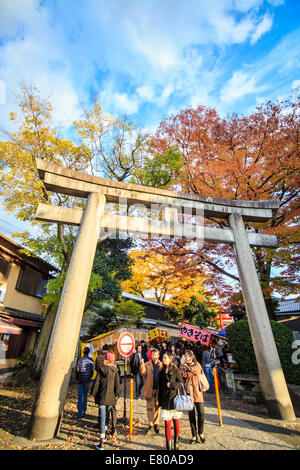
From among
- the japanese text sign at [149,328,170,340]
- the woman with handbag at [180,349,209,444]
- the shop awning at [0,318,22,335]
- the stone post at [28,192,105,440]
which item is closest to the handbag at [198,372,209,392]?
the woman with handbag at [180,349,209,444]

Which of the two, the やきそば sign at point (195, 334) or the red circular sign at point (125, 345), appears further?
the やきそば sign at point (195, 334)

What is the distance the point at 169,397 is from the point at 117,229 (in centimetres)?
465

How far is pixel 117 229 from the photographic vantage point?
7109 mm

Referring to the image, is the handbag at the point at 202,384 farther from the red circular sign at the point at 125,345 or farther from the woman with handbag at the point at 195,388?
the red circular sign at the point at 125,345

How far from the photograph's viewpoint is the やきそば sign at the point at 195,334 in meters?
11.9

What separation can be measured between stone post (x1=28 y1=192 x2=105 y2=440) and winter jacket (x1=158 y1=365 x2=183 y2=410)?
222cm

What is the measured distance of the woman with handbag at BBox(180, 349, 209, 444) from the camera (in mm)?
4668

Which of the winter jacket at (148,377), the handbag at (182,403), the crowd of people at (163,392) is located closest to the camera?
the handbag at (182,403)

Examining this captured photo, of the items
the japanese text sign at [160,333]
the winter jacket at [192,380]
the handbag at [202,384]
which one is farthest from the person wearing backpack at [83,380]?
the japanese text sign at [160,333]

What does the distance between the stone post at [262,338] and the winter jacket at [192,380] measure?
2665mm

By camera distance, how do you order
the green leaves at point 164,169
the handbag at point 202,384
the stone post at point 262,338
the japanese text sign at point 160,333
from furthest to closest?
1. the japanese text sign at point 160,333
2. the green leaves at point 164,169
3. the stone post at point 262,338
4. the handbag at point 202,384
